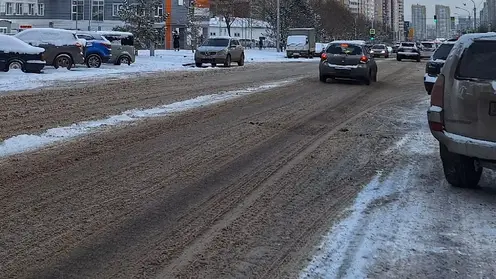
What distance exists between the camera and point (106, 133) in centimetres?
1009

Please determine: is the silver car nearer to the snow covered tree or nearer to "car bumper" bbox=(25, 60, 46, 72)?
"car bumper" bbox=(25, 60, 46, 72)

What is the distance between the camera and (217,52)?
3228 cm

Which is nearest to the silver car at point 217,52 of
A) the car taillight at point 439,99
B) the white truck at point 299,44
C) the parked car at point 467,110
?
the white truck at point 299,44

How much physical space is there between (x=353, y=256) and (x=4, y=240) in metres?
2.89

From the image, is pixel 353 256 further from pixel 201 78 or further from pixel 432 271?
pixel 201 78

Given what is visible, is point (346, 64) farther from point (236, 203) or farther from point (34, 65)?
point (236, 203)

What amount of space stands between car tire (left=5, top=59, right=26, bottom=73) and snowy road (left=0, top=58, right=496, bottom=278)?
11.3 metres

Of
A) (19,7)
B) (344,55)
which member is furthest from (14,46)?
(19,7)

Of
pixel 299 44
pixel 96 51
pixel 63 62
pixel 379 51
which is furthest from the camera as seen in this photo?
pixel 379 51

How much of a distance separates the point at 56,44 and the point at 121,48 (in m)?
5.97

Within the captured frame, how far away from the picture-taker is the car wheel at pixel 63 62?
2542 cm

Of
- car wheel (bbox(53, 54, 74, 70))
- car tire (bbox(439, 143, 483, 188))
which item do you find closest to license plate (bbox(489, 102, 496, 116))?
car tire (bbox(439, 143, 483, 188))

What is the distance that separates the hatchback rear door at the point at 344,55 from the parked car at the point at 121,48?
13.5 m

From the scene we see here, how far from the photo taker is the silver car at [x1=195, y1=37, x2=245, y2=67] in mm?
32281
